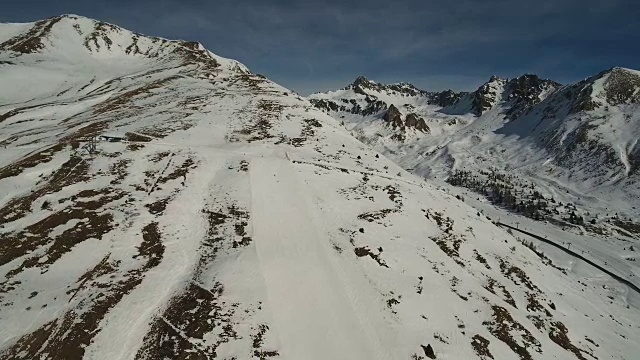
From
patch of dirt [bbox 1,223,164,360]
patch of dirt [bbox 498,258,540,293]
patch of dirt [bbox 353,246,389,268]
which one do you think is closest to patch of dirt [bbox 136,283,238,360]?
patch of dirt [bbox 1,223,164,360]

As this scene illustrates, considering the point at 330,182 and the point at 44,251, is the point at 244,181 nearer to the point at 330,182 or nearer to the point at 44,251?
the point at 330,182

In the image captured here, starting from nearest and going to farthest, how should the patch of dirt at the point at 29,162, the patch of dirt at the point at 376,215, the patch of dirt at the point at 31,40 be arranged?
the patch of dirt at the point at 376,215, the patch of dirt at the point at 29,162, the patch of dirt at the point at 31,40

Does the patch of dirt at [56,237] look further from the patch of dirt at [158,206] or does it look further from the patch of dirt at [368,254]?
the patch of dirt at [368,254]

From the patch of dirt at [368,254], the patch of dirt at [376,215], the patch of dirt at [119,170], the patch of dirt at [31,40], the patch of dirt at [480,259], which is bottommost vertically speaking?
the patch of dirt at [480,259]

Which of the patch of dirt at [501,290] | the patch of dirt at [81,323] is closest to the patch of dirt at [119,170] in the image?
the patch of dirt at [81,323]

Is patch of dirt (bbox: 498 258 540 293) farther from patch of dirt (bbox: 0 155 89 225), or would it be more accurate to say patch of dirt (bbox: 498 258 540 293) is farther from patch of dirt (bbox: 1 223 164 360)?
patch of dirt (bbox: 0 155 89 225)

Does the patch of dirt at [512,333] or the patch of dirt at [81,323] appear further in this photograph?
the patch of dirt at [512,333]

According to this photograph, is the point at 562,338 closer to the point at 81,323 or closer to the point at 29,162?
the point at 81,323

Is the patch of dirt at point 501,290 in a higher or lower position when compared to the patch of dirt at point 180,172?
lower

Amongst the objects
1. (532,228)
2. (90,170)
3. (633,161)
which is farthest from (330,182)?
(633,161)
